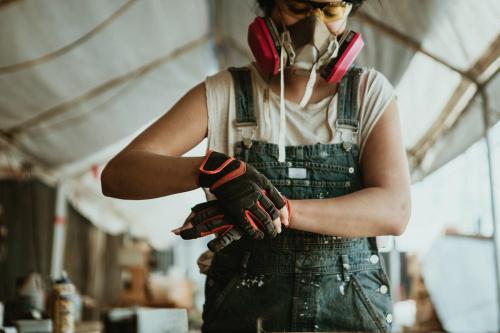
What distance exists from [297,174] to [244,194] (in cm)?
38

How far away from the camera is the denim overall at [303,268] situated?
1.72 m

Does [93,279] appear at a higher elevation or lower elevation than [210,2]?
lower

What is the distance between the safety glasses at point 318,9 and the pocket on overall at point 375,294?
702 millimetres

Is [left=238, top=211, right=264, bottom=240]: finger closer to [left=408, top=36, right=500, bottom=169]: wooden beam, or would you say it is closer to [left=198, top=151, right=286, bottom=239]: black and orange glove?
[left=198, top=151, right=286, bottom=239]: black and orange glove

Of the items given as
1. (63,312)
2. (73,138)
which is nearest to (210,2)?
(73,138)

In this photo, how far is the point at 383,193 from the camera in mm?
1681

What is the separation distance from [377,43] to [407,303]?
7.50 metres

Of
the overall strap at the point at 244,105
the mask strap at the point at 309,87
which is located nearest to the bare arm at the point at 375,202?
the mask strap at the point at 309,87

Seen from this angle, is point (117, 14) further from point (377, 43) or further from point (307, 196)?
point (307, 196)

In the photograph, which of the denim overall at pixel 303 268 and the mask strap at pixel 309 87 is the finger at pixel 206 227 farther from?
the mask strap at pixel 309 87

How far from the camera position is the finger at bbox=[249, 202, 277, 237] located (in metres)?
1.49

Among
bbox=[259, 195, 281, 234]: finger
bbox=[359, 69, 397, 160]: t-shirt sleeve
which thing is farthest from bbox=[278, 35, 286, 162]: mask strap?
bbox=[259, 195, 281, 234]: finger

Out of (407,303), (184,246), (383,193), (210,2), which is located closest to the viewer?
(383,193)

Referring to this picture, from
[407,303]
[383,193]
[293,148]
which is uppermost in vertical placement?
[293,148]
